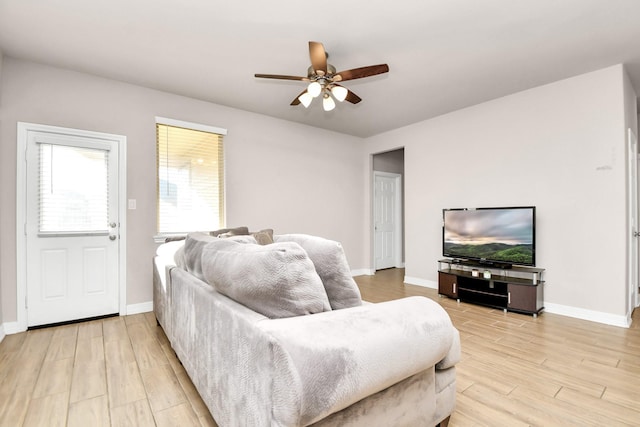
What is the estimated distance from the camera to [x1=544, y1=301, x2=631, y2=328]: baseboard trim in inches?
119

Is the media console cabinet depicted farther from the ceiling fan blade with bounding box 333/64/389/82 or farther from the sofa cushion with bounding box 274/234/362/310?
the sofa cushion with bounding box 274/234/362/310

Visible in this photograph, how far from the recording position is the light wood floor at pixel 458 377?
5.41 ft

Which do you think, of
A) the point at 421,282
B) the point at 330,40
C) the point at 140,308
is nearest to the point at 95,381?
the point at 140,308

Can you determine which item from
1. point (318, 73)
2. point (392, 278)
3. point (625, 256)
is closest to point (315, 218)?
point (392, 278)

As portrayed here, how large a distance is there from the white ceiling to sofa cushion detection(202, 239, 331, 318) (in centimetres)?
198

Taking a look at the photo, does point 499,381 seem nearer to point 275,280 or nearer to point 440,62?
point 275,280

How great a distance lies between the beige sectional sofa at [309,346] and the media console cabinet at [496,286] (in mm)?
2450

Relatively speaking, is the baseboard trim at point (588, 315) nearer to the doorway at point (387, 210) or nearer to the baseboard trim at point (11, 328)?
the doorway at point (387, 210)

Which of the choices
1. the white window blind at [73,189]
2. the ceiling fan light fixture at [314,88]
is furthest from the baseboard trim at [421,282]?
the white window blind at [73,189]

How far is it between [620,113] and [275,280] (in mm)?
3963

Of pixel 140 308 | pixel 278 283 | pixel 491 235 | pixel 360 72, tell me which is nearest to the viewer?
pixel 278 283

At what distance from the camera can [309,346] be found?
36.6 inches

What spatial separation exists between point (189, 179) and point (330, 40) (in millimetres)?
2421

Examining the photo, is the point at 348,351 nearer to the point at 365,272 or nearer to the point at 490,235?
the point at 490,235
